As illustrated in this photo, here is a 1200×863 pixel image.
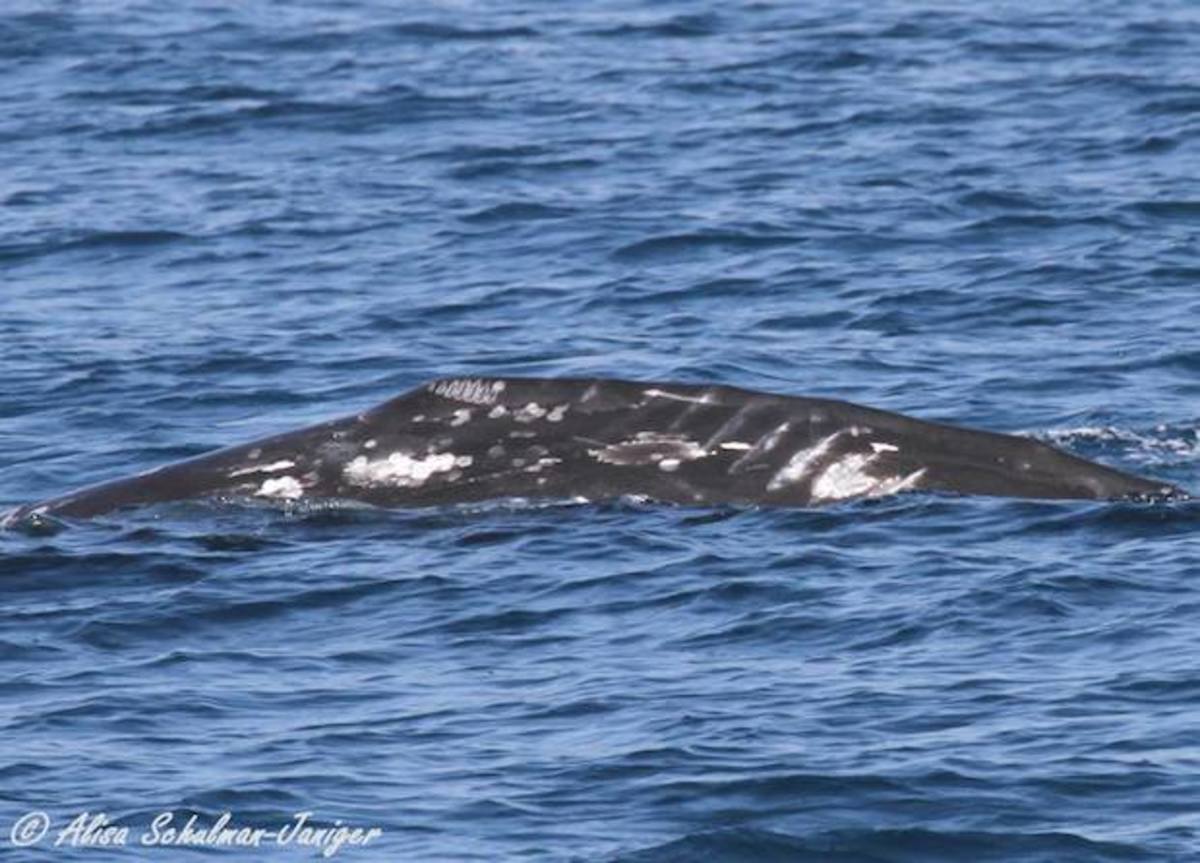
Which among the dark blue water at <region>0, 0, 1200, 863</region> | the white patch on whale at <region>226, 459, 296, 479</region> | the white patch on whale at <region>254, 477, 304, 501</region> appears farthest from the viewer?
the white patch on whale at <region>226, 459, 296, 479</region>

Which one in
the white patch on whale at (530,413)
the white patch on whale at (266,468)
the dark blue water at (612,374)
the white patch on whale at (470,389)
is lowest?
the dark blue water at (612,374)

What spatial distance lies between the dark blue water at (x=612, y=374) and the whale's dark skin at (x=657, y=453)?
196 mm

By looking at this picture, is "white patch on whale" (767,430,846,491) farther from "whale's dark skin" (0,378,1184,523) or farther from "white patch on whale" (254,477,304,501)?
"white patch on whale" (254,477,304,501)

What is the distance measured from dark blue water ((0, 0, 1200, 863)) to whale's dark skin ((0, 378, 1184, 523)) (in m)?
0.20

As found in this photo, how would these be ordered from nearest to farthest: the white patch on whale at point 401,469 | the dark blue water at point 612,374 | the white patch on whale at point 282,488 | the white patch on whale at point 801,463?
the dark blue water at point 612,374 < the white patch on whale at point 801,463 < the white patch on whale at point 401,469 < the white patch on whale at point 282,488

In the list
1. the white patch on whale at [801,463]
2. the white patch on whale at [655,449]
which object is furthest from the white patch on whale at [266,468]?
the white patch on whale at [801,463]

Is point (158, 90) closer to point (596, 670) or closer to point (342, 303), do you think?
point (342, 303)

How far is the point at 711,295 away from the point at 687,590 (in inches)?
398

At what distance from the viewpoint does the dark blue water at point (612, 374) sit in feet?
48.5

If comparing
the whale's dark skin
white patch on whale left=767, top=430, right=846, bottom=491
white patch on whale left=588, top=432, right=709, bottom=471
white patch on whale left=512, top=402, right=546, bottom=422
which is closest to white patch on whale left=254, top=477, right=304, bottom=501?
the whale's dark skin

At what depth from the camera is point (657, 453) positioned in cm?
1931

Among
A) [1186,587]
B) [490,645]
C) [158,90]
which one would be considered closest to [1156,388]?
[1186,587]

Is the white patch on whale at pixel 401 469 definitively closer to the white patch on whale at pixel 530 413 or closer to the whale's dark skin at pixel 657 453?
the whale's dark skin at pixel 657 453

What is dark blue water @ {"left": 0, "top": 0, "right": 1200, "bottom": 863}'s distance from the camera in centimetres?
1477
